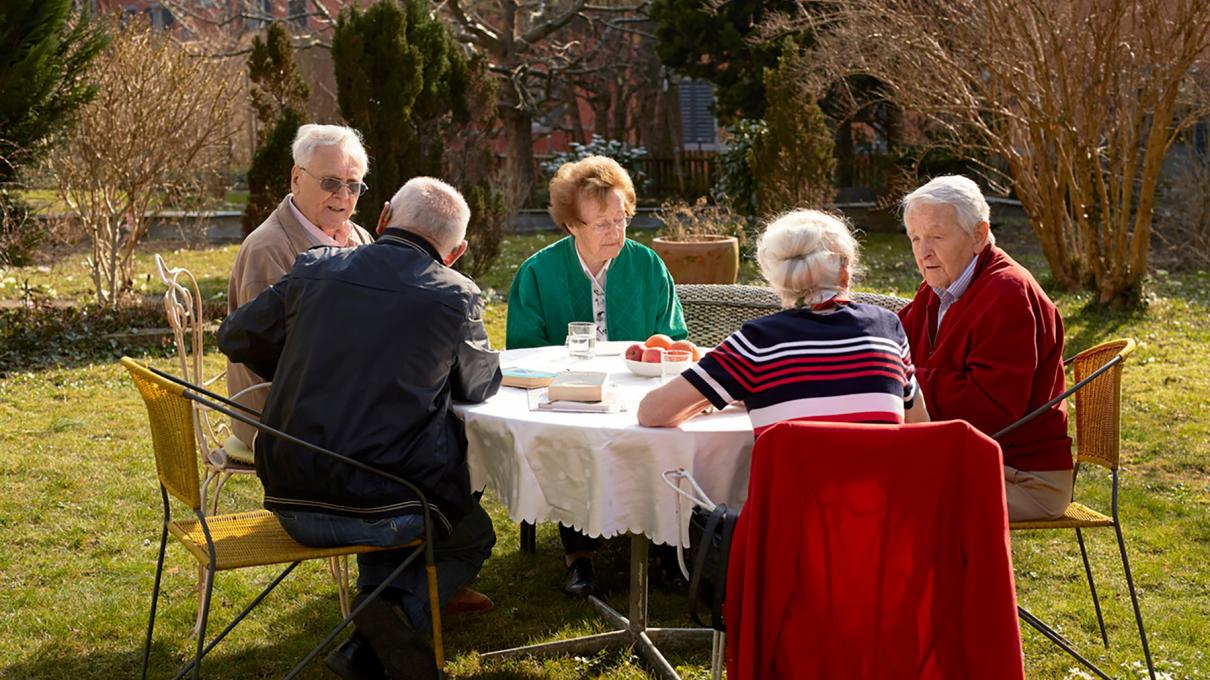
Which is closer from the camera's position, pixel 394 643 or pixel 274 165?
pixel 394 643

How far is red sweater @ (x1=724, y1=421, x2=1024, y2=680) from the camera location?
8.67ft

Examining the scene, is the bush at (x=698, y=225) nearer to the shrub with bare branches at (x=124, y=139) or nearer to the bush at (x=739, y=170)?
the bush at (x=739, y=170)

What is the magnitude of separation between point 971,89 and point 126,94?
808 cm

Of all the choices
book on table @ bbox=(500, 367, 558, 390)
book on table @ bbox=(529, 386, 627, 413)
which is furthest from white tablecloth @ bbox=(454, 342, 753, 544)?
book on table @ bbox=(500, 367, 558, 390)

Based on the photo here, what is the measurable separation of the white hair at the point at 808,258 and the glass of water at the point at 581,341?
1.22m

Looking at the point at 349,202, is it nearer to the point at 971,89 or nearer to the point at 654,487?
the point at 654,487

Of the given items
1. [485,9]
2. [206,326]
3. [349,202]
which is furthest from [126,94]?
[485,9]

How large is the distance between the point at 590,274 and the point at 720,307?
1.20 m

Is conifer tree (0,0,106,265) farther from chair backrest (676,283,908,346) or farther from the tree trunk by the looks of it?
the tree trunk

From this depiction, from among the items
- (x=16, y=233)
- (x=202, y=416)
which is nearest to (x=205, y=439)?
(x=202, y=416)

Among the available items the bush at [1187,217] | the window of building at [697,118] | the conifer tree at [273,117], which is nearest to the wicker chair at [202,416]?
the conifer tree at [273,117]

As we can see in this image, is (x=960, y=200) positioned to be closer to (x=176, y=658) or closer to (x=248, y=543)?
(x=248, y=543)

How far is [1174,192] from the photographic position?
15.6 m

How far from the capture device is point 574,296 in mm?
5035
